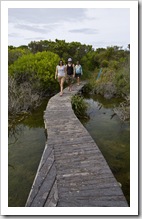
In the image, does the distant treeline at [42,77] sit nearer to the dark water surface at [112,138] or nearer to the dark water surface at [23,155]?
the dark water surface at [23,155]

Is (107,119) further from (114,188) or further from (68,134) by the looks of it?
(114,188)

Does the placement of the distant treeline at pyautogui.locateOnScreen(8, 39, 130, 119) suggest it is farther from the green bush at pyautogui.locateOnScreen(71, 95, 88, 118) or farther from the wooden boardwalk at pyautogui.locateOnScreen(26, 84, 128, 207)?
the wooden boardwalk at pyautogui.locateOnScreen(26, 84, 128, 207)

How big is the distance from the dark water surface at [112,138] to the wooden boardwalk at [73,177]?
94cm

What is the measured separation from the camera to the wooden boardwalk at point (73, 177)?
338 centimetres

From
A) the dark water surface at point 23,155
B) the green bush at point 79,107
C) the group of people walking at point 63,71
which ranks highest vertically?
the group of people walking at point 63,71

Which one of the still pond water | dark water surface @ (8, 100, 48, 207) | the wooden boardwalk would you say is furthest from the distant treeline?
the wooden boardwalk

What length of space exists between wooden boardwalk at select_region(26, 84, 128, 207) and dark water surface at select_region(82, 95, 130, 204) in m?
0.94

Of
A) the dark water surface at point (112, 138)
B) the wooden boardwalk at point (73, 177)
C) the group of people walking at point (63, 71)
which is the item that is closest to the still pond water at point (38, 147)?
the dark water surface at point (112, 138)

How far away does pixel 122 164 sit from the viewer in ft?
18.7

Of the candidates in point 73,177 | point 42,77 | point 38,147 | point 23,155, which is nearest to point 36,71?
point 42,77

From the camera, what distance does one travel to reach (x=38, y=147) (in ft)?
22.0

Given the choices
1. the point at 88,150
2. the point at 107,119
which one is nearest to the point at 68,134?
the point at 88,150

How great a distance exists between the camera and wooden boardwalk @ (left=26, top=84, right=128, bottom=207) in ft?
11.1

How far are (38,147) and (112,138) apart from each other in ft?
7.86
